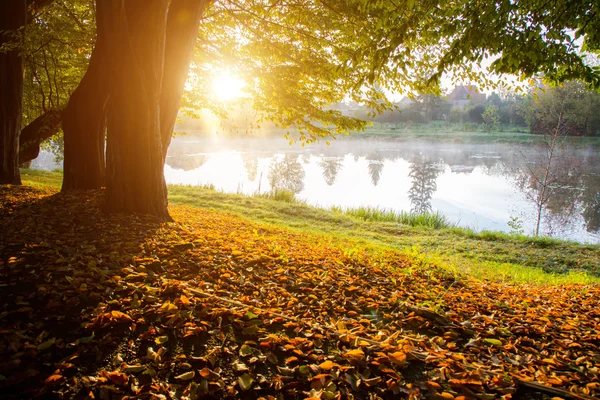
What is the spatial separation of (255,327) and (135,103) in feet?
13.0

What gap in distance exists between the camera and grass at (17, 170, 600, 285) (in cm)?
685

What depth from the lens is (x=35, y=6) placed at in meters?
9.12

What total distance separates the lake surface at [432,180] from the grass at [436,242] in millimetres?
2918

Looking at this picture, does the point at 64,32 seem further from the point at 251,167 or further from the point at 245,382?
the point at 251,167

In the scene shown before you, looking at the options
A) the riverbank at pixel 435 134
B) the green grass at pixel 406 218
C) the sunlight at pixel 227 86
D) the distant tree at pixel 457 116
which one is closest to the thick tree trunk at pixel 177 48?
the sunlight at pixel 227 86

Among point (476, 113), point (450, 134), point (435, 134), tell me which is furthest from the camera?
point (476, 113)

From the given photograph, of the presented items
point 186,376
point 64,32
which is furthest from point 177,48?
point 64,32

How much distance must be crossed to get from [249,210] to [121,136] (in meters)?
7.19

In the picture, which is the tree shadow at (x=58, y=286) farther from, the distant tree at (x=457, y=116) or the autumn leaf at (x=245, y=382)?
the distant tree at (x=457, y=116)

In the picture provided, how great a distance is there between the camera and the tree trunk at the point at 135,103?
4973 millimetres

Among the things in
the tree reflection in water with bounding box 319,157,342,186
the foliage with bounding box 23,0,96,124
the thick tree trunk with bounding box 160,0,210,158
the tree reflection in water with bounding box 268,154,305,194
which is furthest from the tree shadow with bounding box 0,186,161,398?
the tree reflection in water with bounding box 319,157,342,186

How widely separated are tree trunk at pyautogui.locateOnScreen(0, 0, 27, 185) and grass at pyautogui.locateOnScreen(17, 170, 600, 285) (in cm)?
120

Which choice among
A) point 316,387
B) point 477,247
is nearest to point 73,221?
point 316,387

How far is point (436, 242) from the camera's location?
9812 millimetres
